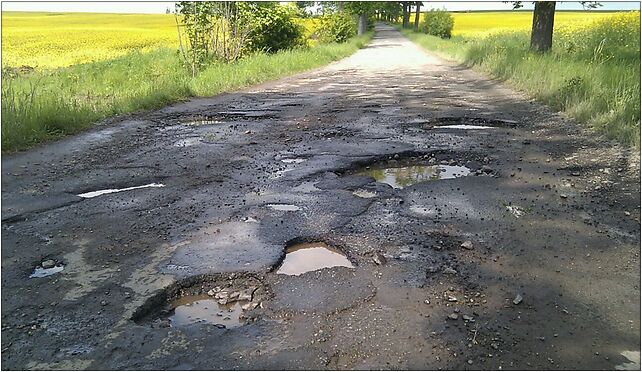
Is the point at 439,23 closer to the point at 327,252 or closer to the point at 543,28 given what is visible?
the point at 543,28

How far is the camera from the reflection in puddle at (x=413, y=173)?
202 inches

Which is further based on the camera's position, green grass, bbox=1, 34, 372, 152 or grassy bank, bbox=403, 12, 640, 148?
green grass, bbox=1, 34, 372, 152

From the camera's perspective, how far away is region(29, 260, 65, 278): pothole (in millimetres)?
3217

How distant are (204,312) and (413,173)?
314cm

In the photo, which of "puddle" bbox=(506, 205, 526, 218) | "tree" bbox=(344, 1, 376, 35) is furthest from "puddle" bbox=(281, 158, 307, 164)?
"tree" bbox=(344, 1, 376, 35)

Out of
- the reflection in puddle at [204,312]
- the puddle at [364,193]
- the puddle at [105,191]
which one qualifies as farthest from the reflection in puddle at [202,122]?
the reflection in puddle at [204,312]

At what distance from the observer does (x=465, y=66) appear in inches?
700

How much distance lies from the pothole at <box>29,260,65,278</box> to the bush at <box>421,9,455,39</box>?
4030 cm

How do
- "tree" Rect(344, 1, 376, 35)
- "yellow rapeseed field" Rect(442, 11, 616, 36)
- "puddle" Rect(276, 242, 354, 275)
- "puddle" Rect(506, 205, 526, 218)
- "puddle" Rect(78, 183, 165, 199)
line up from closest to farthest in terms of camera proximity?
"puddle" Rect(276, 242, 354, 275)
"puddle" Rect(506, 205, 526, 218)
"puddle" Rect(78, 183, 165, 199)
"yellow rapeseed field" Rect(442, 11, 616, 36)
"tree" Rect(344, 1, 376, 35)

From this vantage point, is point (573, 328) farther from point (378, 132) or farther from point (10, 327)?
point (378, 132)

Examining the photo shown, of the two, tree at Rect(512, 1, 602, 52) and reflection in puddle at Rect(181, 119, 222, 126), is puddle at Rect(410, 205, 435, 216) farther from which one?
tree at Rect(512, 1, 602, 52)

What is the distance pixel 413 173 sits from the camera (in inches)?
211

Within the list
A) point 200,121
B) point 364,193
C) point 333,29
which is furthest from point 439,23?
point 364,193

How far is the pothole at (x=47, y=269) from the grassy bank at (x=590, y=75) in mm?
5844
